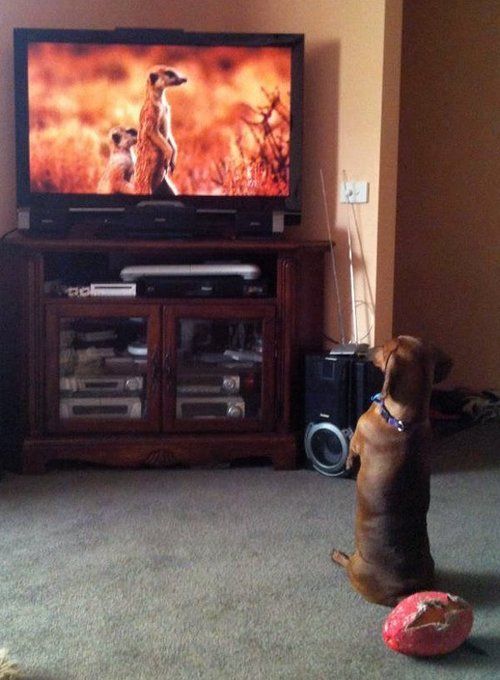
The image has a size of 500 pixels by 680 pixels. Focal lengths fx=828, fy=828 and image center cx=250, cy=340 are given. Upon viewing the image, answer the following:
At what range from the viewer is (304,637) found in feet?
6.37

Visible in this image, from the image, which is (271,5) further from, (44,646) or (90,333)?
(44,646)

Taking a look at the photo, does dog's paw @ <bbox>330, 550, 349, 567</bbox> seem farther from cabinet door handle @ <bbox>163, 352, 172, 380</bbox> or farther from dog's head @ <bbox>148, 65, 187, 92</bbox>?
dog's head @ <bbox>148, 65, 187, 92</bbox>

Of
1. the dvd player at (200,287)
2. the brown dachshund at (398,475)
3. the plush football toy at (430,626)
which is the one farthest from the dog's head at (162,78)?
the plush football toy at (430,626)

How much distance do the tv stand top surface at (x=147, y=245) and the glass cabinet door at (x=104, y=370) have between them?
23 centimetres

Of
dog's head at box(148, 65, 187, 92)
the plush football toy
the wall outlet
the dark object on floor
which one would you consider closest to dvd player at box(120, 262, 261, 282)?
the wall outlet

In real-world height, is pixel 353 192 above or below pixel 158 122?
below

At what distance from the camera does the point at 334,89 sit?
133 inches

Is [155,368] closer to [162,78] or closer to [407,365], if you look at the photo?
[162,78]

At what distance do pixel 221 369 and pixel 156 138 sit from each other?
3.11 feet

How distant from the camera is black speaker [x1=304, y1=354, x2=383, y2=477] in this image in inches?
122

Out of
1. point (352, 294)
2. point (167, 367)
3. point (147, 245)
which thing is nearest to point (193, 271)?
point (147, 245)

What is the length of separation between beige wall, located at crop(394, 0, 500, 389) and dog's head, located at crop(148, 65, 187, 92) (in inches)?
55.4

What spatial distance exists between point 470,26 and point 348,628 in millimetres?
3174

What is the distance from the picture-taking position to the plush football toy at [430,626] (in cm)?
183
